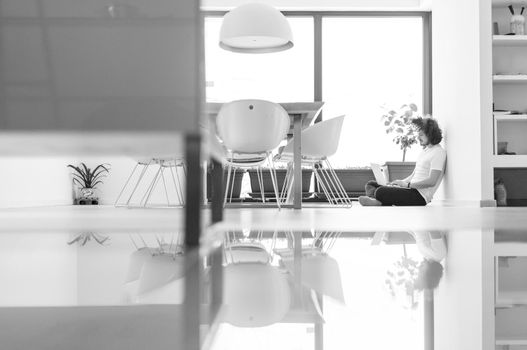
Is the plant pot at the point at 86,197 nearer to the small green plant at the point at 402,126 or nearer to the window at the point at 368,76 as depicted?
the window at the point at 368,76

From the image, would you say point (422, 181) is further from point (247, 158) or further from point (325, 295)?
point (325, 295)

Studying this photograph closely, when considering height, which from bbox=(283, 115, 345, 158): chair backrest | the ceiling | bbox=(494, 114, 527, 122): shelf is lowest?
bbox=(283, 115, 345, 158): chair backrest

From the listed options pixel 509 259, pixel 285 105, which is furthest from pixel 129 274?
pixel 285 105

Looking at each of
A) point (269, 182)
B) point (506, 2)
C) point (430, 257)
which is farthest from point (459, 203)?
point (430, 257)

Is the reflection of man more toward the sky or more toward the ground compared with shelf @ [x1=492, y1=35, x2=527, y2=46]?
more toward the ground

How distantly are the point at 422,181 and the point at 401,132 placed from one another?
1.37 meters

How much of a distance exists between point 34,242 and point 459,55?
4.18m

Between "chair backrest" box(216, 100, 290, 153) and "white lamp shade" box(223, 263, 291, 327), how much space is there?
7.93 ft

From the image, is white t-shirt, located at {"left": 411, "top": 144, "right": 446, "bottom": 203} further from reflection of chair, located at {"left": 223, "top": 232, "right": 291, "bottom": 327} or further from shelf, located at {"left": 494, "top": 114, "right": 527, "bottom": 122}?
reflection of chair, located at {"left": 223, "top": 232, "right": 291, "bottom": 327}

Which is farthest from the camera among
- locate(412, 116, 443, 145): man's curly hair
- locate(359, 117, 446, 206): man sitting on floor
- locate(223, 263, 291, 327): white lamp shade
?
locate(412, 116, 443, 145): man's curly hair

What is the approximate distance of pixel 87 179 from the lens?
581 centimetres

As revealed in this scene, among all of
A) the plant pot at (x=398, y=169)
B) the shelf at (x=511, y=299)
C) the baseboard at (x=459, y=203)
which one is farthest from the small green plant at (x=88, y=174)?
the shelf at (x=511, y=299)

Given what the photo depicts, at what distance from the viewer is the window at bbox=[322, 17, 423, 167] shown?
608cm

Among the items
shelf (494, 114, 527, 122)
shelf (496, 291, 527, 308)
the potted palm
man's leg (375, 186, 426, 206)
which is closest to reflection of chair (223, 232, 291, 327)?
shelf (496, 291, 527, 308)
